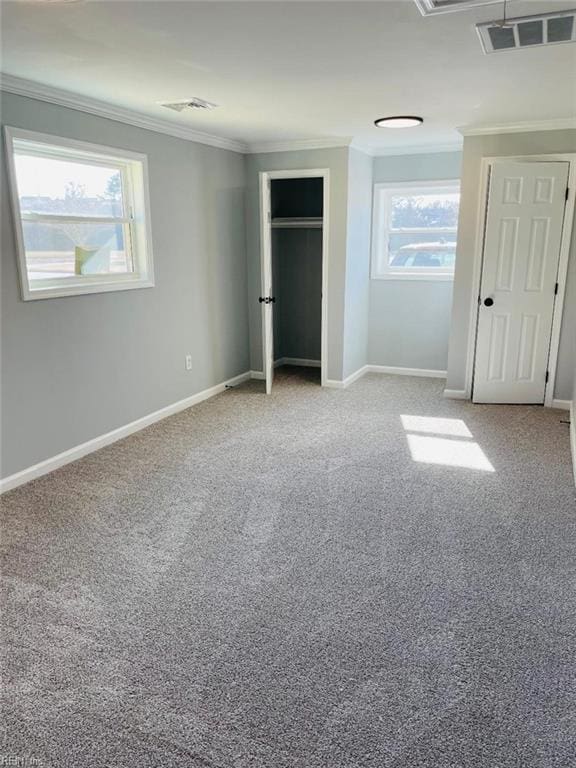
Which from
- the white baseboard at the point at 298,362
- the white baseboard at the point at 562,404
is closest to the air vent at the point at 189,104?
the white baseboard at the point at 298,362

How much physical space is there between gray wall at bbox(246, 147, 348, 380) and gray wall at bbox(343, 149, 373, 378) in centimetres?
7

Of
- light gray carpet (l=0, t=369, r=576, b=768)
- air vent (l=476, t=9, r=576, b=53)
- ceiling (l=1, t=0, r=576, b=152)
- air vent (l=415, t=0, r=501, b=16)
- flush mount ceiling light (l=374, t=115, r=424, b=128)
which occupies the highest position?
flush mount ceiling light (l=374, t=115, r=424, b=128)

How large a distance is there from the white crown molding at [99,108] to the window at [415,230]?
1.90m

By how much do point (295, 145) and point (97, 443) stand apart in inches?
132

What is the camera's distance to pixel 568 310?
15.4 ft

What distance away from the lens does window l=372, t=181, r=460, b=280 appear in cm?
567

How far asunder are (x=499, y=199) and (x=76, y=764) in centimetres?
480

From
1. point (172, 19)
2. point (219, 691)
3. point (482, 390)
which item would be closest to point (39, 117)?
point (172, 19)

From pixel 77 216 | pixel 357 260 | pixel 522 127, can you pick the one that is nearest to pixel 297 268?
pixel 357 260

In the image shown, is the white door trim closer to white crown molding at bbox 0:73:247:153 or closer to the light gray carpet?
the light gray carpet

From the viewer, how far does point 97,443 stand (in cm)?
398

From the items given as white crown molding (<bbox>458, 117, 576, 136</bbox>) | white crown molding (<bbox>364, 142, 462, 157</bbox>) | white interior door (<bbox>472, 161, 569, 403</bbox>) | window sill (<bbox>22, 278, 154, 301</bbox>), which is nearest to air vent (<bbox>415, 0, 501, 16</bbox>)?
window sill (<bbox>22, 278, 154, 301</bbox>)

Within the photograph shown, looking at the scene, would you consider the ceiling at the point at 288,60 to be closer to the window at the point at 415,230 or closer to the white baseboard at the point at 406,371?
the window at the point at 415,230

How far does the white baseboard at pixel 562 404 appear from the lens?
4836mm
